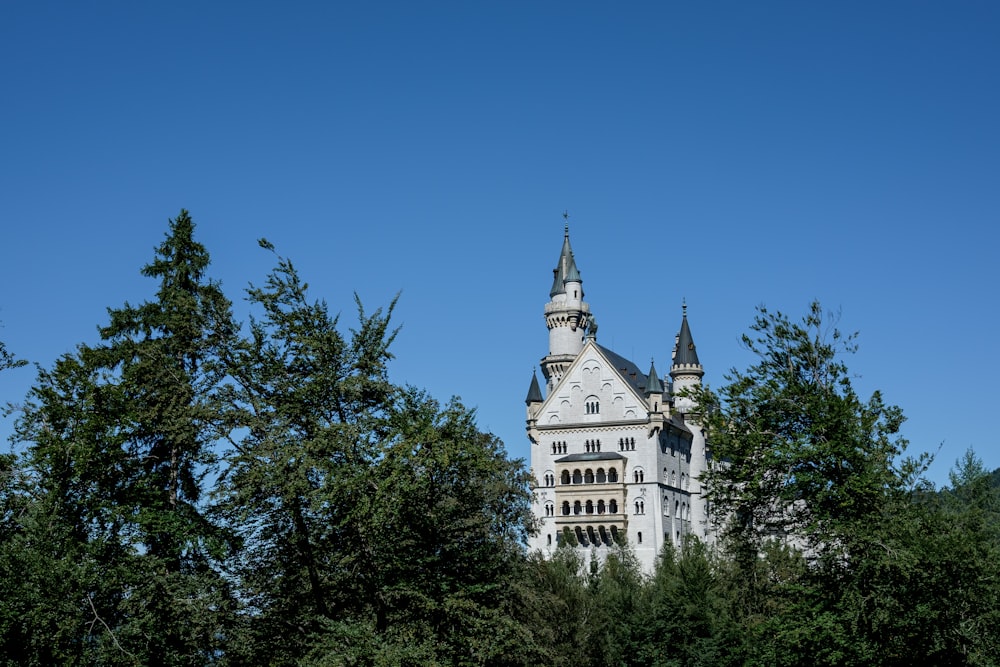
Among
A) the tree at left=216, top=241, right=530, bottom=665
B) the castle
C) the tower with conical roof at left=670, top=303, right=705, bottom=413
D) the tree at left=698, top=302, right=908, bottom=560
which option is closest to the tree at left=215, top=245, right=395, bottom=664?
the tree at left=216, top=241, right=530, bottom=665

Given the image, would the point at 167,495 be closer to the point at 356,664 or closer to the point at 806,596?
the point at 356,664

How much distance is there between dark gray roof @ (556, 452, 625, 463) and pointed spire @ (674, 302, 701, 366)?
568 inches

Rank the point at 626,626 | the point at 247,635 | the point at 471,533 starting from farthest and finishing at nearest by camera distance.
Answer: the point at 626,626, the point at 471,533, the point at 247,635

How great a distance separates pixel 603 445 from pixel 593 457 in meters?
2.13

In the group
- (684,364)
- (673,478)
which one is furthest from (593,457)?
(684,364)

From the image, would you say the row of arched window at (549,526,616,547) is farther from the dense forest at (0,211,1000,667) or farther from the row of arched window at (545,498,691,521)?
the dense forest at (0,211,1000,667)

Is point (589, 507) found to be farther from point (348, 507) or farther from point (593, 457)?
point (348, 507)

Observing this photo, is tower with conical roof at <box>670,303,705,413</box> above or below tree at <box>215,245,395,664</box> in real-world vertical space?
above

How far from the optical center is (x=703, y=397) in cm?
2995

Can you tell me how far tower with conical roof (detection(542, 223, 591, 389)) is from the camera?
111m

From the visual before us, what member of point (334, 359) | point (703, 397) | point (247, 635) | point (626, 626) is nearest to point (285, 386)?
point (334, 359)

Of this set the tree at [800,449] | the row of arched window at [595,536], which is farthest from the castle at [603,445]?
the tree at [800,449]

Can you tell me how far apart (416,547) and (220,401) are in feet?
18.9

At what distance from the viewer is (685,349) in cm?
11125
